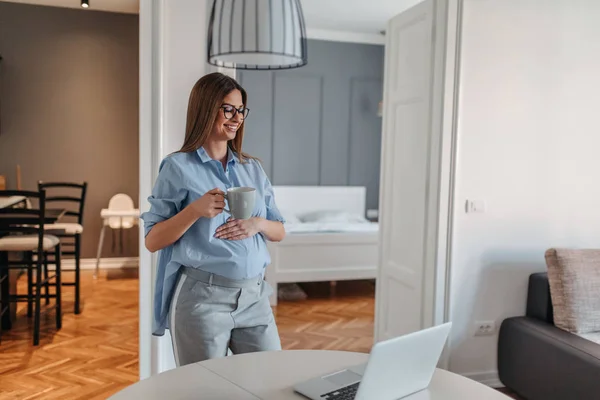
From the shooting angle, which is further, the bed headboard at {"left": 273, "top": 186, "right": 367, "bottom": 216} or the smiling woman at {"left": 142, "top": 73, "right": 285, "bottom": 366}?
the bed headboard at {"left": 273, "top": 186, "right": 367, "bottom": 216}

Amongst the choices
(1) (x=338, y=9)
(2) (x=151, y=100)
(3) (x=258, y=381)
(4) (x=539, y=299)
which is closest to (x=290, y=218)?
(1) (x=338, y=9)

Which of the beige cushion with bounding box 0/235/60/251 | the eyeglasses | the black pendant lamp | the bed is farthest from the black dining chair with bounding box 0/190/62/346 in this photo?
the black pendant lamp

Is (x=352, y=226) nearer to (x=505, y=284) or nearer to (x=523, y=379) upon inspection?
(x=505, y=284)

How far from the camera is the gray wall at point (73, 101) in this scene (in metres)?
5.84

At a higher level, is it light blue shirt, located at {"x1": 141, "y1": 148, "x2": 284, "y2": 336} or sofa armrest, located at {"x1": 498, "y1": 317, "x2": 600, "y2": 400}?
light blue shirt, located at {"x1": 141, "y1": 148, "x2": 284, "y2": 336}

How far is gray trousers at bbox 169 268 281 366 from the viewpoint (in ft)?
5.41

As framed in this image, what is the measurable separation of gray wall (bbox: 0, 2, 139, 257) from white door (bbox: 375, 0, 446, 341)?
3.43m

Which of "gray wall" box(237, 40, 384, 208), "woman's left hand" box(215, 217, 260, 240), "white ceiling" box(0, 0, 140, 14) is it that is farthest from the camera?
"gray wall" box(237, 40, 384, 208)

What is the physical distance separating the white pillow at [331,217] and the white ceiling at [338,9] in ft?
6.57

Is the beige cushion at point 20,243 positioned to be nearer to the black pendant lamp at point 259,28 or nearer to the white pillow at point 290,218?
the white pillow at point 290,218

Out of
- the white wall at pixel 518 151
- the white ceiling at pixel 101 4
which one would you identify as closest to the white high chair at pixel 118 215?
the white ceiling at pixel 101 4

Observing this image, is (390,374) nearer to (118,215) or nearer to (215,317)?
(215,317)

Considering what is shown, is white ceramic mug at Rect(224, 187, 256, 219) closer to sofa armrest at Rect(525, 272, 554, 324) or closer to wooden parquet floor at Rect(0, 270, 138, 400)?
wooden parquet floor at Rect(0, 270, 138, 400)

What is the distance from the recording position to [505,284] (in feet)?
10.9
